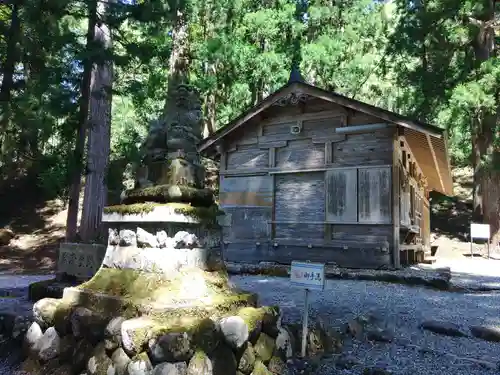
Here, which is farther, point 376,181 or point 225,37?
point 225,37

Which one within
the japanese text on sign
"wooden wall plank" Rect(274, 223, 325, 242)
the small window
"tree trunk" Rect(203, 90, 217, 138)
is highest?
"tree trunk" Rect(203, 90, 217, 138)

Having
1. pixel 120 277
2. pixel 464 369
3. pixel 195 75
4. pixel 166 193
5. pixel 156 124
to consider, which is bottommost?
pixel 464 369

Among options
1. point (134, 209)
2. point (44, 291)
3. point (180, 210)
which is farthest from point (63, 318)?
point (44, 291)

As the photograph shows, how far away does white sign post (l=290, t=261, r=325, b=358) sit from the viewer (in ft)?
13.0

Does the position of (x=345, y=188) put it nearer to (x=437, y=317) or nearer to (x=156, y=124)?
(x=437, y=317)

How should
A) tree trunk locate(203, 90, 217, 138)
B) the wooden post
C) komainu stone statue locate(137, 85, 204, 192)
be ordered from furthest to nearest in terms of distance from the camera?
1. tree trunk locate(203, 90, 217, 138)
2. the wooden post
3. komainu stone statue locate(137, 85, 204, 192)

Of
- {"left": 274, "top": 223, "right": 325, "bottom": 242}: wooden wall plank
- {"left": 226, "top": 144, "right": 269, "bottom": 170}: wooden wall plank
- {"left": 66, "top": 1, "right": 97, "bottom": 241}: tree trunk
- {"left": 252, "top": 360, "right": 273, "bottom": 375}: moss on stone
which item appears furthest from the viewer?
{"left": 226, "top": 144, "right": 269, "bottom": 170}: wooden wall plank

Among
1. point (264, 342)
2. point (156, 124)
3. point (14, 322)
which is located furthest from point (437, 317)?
point (14, 322)

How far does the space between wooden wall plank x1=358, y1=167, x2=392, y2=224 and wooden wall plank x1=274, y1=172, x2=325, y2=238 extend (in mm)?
1072

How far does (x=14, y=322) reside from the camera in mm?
4570

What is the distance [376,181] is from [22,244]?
14.1m

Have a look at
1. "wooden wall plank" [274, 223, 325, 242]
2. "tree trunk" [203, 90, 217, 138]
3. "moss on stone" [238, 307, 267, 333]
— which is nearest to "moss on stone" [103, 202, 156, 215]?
"moss on stone" [238, 307, 267, 333]

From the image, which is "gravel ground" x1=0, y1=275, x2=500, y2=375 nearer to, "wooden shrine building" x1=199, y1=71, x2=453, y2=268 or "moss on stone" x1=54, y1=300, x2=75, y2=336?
"moss on stone" x1=54, y1=300, x2=75, y2=336

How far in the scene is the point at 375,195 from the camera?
10.3 meters
